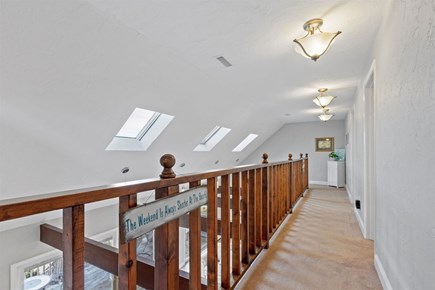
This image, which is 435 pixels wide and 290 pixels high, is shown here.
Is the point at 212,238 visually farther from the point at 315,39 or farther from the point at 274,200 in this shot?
the point at 315,39

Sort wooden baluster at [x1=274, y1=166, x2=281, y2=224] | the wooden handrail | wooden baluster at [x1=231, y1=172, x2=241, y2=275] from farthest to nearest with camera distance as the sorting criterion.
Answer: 1. wooden baluster at [x1=274, y1=166, x2=281, y2=224]
2. wooden baluster at [x1=231, y1=172, x2=241, y2=275]
3. the wooden handrail

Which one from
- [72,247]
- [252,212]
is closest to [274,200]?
[252,212]

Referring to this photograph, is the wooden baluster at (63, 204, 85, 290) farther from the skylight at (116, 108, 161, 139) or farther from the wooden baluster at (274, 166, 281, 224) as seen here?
the skylight at (116, 108, 161, 139)

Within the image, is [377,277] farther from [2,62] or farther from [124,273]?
[2,62]

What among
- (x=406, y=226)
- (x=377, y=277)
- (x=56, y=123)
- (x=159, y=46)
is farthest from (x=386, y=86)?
(x=56, y=123)

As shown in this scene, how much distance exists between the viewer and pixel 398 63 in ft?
4.87

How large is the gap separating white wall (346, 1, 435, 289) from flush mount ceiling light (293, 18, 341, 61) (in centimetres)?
43

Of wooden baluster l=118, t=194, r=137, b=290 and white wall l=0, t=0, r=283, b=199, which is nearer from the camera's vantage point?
wooden baluster l=118, t=194, r=137, b=290

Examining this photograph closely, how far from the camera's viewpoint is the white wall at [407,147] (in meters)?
1.03

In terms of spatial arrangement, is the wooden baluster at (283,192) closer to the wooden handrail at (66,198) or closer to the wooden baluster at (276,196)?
the wooden baluster at (276,196)

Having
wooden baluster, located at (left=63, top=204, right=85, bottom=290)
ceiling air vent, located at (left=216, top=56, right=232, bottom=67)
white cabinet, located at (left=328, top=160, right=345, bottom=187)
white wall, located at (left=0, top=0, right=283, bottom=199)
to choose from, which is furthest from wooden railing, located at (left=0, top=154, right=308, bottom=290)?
white cabinet, located at (left=328, top=160, right=345, bottom=187)

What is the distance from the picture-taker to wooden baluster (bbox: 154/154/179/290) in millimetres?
942

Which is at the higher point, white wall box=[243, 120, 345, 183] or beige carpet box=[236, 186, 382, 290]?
white wall box=[243, 120, 345, 183]

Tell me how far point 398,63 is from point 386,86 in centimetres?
36
